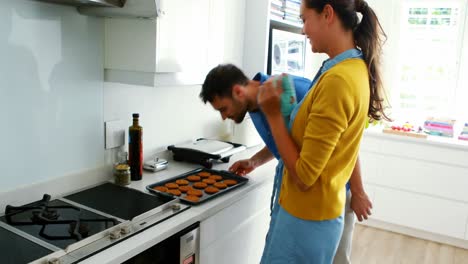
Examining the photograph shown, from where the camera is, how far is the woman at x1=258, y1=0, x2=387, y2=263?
111 cm

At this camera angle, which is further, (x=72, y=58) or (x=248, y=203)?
(x=248, y=203)

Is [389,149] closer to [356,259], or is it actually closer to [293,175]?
[356,259]

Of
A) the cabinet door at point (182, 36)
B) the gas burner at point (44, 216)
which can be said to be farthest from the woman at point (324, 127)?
the gas burner at point (44, 216)

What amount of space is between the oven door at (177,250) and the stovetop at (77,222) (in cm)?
7

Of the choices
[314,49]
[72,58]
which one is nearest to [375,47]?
[314,49]

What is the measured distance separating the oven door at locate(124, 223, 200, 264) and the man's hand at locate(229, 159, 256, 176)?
47 centimetres

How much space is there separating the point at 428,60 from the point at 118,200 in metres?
3.15

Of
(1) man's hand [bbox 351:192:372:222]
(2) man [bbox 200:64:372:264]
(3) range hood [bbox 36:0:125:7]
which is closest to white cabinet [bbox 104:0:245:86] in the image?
(3) range hood [bbox 36:0:125:7]

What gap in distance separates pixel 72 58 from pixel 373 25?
1.11m

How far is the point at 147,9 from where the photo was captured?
1.40 metres

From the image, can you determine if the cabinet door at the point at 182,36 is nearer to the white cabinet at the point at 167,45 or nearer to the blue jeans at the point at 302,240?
the white cabinet at the point at 167,45

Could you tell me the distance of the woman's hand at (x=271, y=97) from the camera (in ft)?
4.01

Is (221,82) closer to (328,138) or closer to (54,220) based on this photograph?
(328,138)

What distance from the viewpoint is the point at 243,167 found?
6.15 feet
